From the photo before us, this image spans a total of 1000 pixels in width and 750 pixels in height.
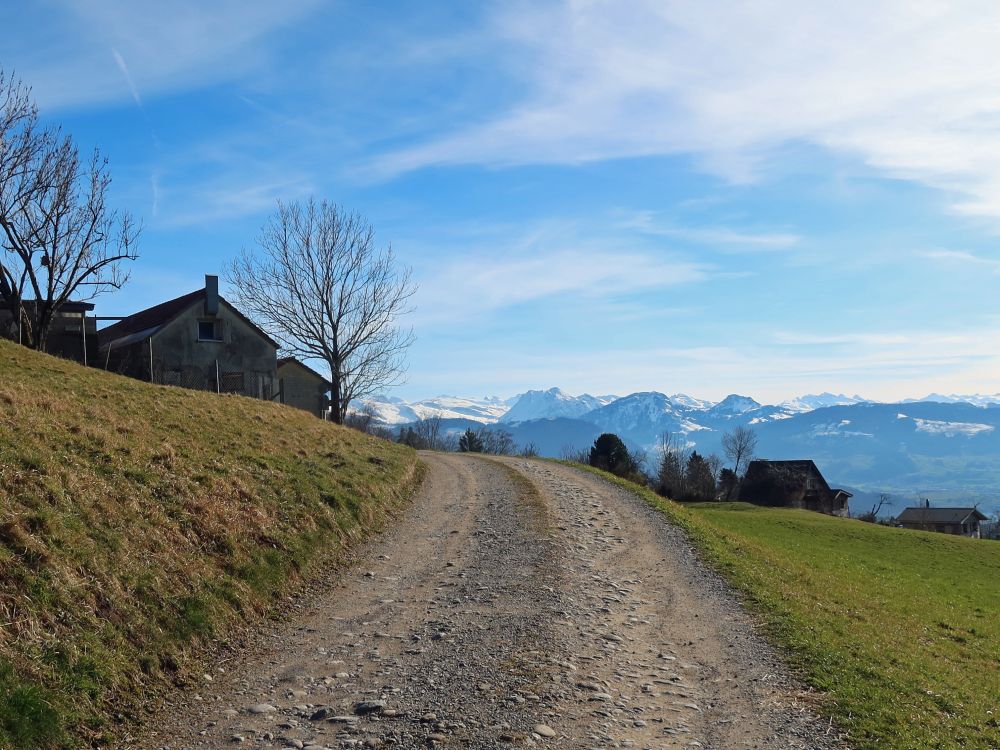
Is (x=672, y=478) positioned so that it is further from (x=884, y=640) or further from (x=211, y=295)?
(x=884, y=640)

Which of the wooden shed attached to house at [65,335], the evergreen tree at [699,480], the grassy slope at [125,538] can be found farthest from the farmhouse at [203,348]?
the evergreen tree at [699,480]

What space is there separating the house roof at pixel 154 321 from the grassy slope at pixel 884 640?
92.2 feet

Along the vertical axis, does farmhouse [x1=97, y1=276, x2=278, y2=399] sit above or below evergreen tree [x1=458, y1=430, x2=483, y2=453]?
above

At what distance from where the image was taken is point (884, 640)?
14.4 meters

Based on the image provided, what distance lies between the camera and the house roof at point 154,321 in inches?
1935

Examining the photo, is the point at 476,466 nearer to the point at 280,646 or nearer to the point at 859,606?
the point at 859,606

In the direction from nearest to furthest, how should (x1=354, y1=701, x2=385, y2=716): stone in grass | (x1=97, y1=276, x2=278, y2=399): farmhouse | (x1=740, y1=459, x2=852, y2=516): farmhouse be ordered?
(x1=354, y1=701, x2=385, y2=716): stone in grass → (x1=97, y1=276, x2=278, y2=399): farmhouse → (x1=740, y1=459, x2=852, y2=516): farmhouse

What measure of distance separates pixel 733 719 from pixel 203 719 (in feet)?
19.4

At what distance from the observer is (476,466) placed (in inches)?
1476

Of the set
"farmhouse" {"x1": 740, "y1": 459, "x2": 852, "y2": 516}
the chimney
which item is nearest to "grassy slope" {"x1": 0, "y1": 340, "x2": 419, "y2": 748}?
the chimney

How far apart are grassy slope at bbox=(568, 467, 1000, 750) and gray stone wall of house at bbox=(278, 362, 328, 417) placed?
3810 cm

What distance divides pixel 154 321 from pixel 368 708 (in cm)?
4822

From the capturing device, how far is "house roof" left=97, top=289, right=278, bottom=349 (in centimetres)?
4916

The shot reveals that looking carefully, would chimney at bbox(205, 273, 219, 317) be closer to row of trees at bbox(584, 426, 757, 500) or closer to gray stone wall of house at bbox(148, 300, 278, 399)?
gray stone wall of house at bbox(148, 300, 278, 399)
